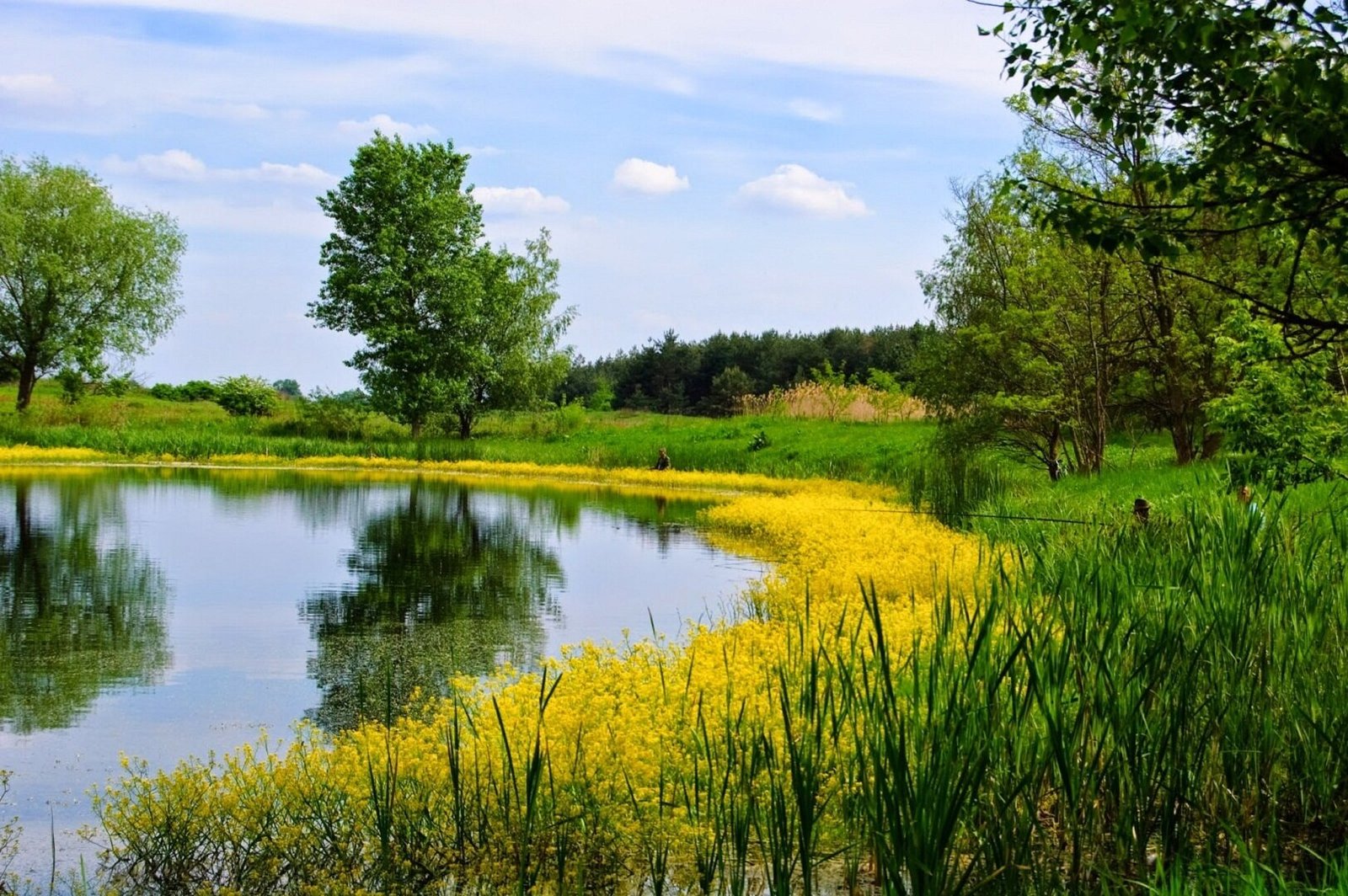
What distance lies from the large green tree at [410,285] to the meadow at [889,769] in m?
31.6

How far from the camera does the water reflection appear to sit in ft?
27.0

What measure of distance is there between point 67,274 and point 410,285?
1322 centimetres

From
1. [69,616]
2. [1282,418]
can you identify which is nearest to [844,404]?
[1282,418]

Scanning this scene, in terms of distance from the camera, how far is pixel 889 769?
13.6 ft

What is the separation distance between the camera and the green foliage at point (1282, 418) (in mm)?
10164

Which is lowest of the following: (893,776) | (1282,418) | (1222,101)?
(893,776)

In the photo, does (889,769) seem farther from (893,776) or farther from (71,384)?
(71,384)

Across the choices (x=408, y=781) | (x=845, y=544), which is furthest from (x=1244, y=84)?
(x=845, y=544)

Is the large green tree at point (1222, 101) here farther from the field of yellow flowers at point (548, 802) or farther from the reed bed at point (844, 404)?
the reed bed at point (844, 404)

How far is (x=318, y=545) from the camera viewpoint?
55.9ft

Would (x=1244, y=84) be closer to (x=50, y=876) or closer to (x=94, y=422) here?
(x=50, y=876)

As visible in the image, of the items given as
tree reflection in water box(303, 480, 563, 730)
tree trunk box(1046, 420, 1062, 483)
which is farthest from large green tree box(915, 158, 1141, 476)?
tree reflection in water box(303, 480, 563, 730)

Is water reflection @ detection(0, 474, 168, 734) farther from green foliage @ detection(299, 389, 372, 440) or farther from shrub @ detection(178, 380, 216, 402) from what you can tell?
shrub @ detection(178, 380, 216, 402)

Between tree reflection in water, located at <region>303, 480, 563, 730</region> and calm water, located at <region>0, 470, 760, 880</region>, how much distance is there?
4cm
